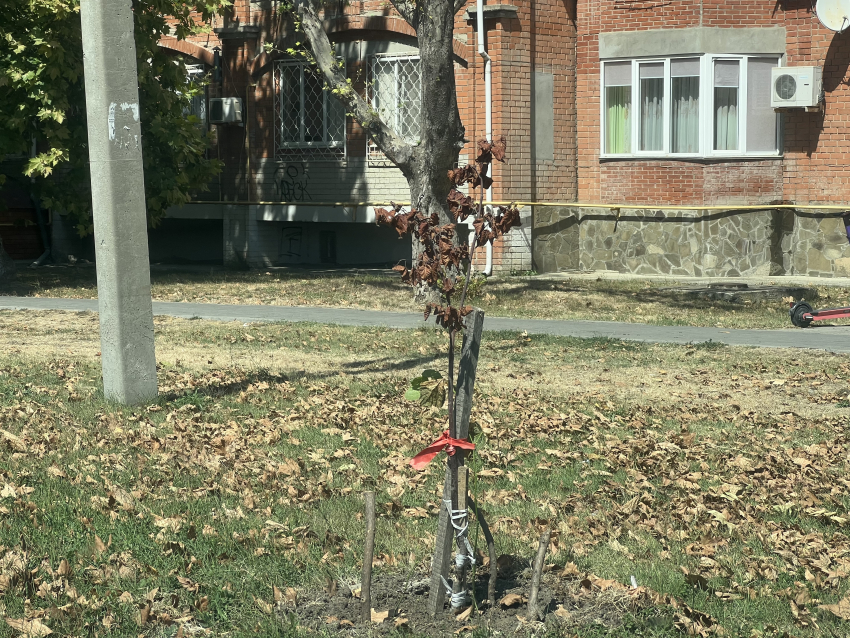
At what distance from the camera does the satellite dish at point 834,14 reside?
1808cm

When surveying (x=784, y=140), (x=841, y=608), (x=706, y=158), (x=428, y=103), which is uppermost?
(x=428, y=103)

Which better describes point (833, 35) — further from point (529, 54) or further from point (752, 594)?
point (752, 594)

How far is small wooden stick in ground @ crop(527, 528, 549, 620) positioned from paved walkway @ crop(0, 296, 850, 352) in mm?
8015

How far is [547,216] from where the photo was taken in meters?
20.2

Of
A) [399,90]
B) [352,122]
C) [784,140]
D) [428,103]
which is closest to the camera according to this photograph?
[428,103]

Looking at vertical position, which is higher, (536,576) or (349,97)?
(349,97)

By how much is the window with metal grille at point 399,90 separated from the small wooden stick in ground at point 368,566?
1667 centimetres

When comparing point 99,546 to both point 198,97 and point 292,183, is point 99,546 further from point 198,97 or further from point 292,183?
point 198,97

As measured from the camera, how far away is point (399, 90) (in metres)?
20.8

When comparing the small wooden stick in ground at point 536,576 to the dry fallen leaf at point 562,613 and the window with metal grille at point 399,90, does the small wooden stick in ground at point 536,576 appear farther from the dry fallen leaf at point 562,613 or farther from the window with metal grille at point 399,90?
the window with metal grille at point 399,90

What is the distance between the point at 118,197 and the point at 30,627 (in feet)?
15.1

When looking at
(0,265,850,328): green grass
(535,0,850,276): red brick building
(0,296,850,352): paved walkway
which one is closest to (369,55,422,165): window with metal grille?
(0,265,850,328): green grass

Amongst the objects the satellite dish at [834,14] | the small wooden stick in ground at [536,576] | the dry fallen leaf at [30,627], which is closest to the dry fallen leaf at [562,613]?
the small wooden stick in ground at [536,576]

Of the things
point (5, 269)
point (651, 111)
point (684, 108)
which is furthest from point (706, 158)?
point (5, 269)
